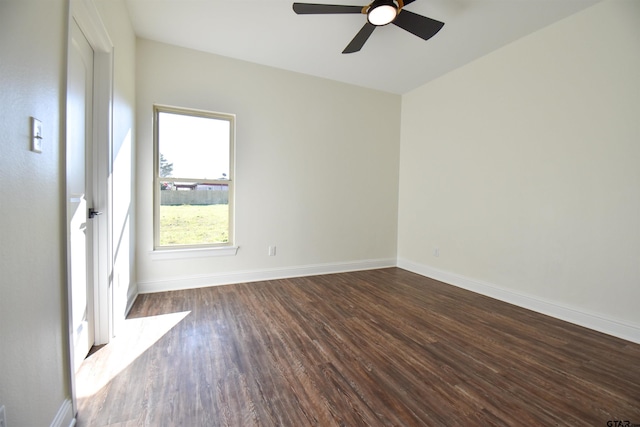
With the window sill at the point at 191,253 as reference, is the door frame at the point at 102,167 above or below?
above

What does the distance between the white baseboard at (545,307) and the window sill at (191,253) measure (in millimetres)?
2835

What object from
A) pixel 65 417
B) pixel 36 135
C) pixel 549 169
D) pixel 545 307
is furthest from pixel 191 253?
pixel 549 169

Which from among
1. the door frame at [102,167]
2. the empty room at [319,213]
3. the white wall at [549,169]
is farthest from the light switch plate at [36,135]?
the white wall at [549,169]

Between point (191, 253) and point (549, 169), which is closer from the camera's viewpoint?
point (549, 169)

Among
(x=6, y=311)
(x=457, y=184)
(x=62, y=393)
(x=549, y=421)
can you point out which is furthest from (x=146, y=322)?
(x=457, y=184)

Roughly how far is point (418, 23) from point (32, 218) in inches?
106

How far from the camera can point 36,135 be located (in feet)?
3.28

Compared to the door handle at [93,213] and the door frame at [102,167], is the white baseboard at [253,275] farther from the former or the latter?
the door handle at [93,213]

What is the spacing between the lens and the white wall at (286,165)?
123 inches

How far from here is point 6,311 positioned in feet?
2.77

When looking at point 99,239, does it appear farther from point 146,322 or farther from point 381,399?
point 381,399

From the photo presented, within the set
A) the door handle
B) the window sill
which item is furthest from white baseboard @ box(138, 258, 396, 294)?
the door handle

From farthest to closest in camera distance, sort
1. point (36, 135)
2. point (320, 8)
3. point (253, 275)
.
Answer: point (253, 275) → point (320, 8) → point (36, 135)

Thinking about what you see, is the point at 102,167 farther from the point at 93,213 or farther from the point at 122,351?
the point at 122,351
